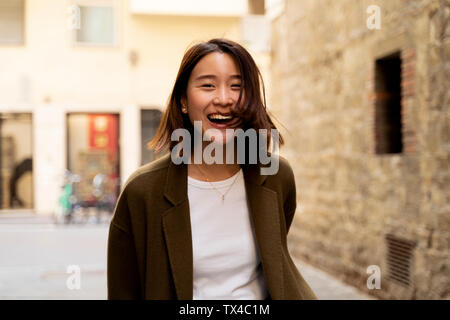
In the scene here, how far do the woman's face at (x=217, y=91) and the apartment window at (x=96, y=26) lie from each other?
17430 millimetres

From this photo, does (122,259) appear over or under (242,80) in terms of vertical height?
under

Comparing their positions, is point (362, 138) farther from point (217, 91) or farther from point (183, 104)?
point (217, 91)

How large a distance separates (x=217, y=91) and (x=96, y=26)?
1755cm

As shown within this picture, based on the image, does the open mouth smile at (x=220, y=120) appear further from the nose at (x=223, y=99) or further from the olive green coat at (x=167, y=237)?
the olive green coat at (x=167, y=237)

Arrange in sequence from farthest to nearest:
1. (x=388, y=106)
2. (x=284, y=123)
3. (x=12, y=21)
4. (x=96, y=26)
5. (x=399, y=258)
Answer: (x=96, y=26), (x=12, y=21), (x=284, y=123), (x=388, y=106), (x=399, y=258)

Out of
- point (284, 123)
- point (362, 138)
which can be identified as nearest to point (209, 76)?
point (362, 138)

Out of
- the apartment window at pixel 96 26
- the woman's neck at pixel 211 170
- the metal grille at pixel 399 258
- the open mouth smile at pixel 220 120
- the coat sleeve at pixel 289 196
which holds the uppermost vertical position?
the apartment window at pixel 96 26

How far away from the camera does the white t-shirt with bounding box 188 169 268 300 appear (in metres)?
2.15

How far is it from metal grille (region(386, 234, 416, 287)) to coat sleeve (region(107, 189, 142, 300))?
4.50m

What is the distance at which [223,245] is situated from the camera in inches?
85.7

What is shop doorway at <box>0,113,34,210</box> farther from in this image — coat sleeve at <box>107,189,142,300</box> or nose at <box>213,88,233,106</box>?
nose at <box>213,88,233,106</box>

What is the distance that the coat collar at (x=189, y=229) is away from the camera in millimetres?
2096

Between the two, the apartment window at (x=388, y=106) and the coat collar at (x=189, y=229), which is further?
the apartment window at (x=388, y=106)

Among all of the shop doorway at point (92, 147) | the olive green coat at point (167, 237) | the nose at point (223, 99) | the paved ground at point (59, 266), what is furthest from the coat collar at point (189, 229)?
the shop doorway at point (92, 147)
